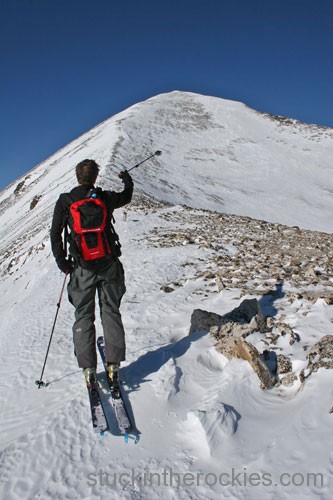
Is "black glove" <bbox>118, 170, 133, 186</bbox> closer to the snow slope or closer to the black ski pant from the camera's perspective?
the black ski pant

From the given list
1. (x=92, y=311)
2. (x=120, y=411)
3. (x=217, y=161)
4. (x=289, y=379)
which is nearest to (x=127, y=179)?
(x=92, y=311)

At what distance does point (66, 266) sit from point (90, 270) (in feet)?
1.11

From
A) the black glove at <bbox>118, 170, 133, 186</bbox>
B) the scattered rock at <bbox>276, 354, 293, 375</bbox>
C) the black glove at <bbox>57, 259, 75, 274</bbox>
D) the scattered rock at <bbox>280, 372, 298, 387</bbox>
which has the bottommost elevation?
the scattered rock at <bbox>280, 372, 298, 387</bbox>

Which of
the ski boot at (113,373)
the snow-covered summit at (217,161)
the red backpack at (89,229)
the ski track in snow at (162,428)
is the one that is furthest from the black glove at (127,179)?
the snow-covered summit at (217,161)

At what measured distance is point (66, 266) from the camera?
5113 mm

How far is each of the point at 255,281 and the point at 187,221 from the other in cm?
1038

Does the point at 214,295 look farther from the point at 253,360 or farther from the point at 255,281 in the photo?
the point at 253,360

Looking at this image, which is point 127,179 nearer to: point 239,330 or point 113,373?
point 113,373

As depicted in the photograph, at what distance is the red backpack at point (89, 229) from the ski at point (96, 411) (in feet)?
5.24

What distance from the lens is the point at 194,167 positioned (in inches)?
1795

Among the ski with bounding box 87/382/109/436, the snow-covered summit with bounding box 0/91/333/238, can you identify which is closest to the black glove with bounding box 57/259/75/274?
the ski with bounding box 87/382/109/436

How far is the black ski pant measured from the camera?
198 inches

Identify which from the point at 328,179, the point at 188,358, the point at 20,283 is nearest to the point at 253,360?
the point at 188,358

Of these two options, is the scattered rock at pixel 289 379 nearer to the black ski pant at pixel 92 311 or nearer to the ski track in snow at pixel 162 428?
the ski track in snow at pixel 162 428
